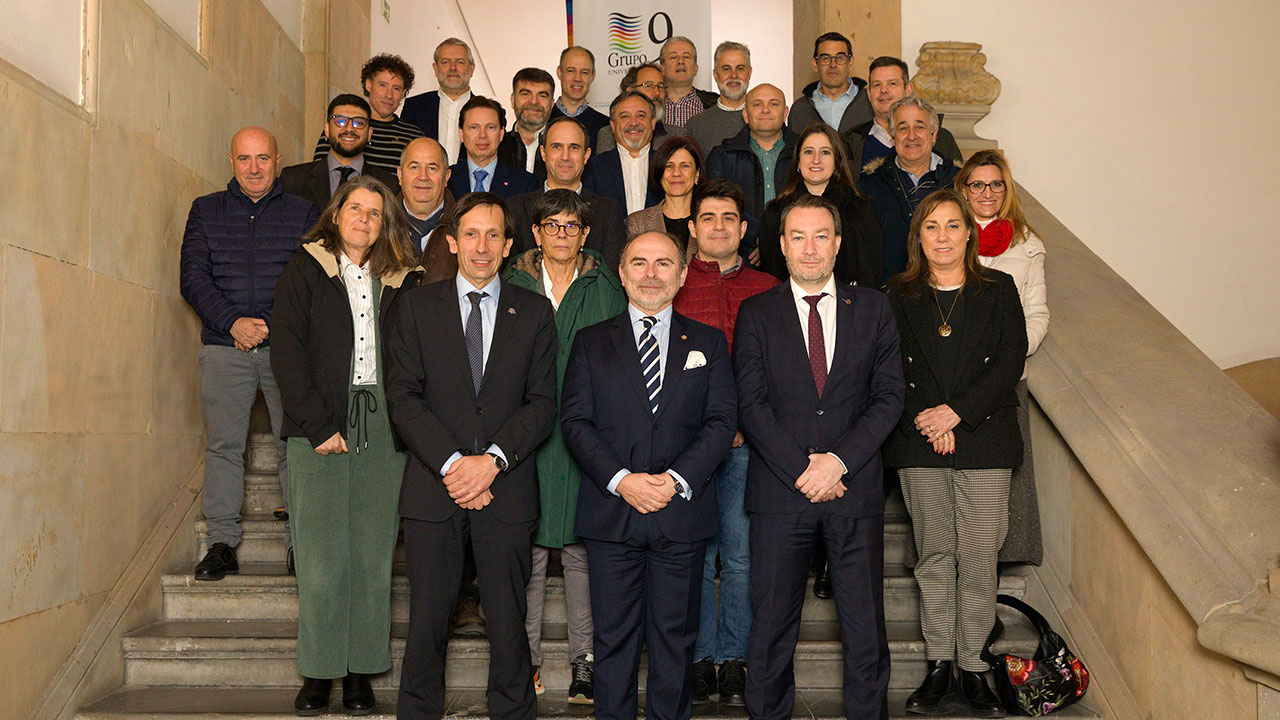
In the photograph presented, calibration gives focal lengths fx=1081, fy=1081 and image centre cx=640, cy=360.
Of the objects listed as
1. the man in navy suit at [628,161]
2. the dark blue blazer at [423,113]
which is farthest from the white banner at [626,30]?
the man in navy suit at [628,161]

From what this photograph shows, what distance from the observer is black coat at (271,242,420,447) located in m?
3.52

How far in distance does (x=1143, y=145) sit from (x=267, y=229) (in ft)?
16.1

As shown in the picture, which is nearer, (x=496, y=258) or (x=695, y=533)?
(x=695, y=533)

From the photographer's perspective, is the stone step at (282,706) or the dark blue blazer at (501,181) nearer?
the stone step at (282,706)

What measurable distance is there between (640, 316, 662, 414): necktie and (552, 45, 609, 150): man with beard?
2.70m

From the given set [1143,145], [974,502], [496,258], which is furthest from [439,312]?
[1143,145]

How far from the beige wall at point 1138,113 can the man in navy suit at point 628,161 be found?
214 centimetres

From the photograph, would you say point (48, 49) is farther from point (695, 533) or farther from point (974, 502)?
point (974, 502)

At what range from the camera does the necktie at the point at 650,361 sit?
135 inches

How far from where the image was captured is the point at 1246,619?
110 inches

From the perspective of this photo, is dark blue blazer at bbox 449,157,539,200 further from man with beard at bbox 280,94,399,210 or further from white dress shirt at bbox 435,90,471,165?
white dress shirt at bbox 435,90,471,165

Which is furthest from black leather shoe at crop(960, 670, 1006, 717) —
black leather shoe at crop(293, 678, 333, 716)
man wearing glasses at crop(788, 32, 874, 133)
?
man wearing glasses at crop(788, 32, 874, 133)

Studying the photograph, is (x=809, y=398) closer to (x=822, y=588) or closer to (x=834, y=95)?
(x=822, y=588)

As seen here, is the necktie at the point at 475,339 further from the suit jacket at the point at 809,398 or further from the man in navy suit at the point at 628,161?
the man in navy suit at the point at 628,161
